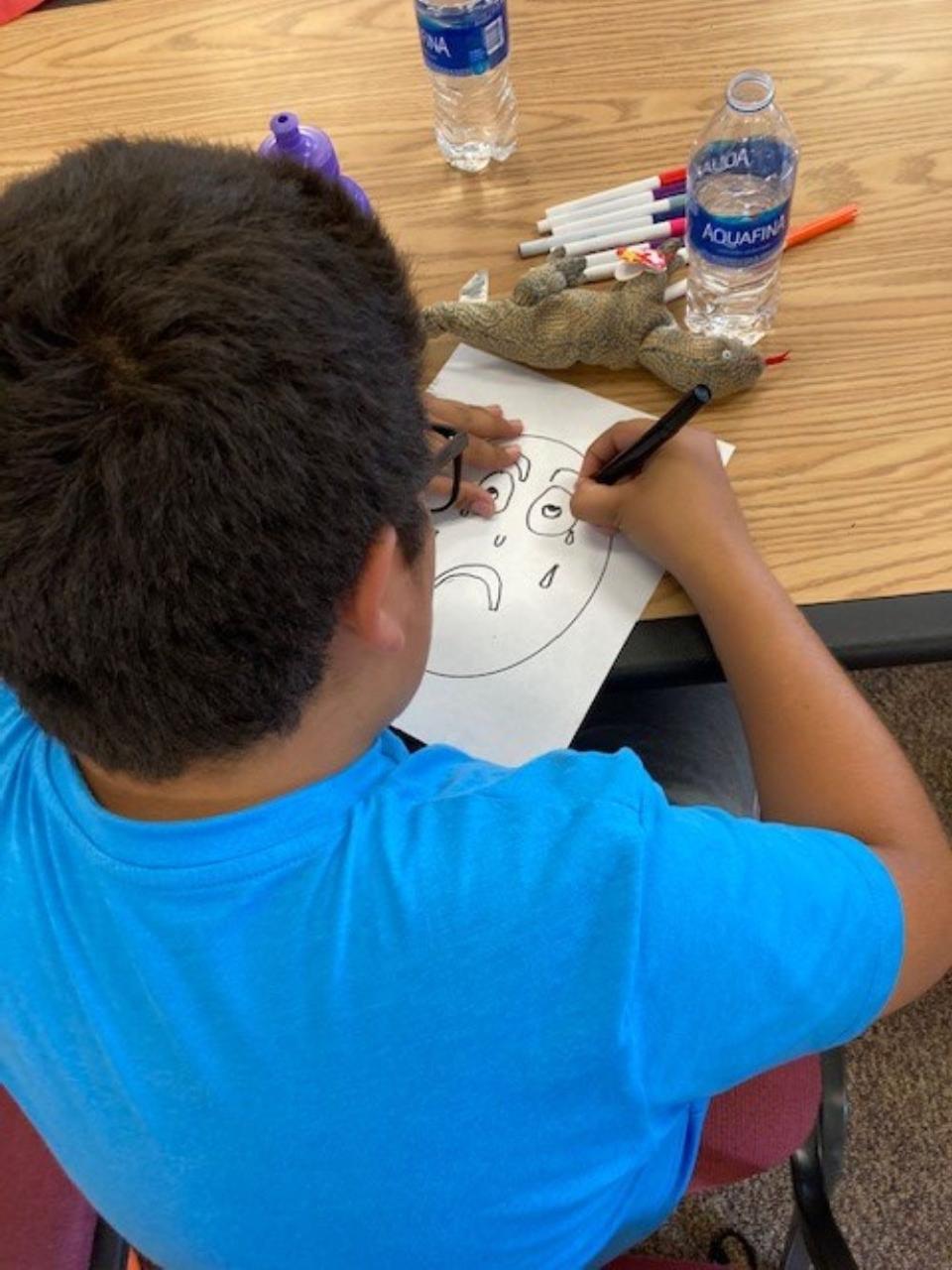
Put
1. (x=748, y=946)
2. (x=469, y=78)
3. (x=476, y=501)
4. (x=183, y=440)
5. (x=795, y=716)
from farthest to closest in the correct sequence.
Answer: (x=469, y=78) → (x=476, y=501) → (x=795, y=716) → (x=748, y=946) → (x=183, y=440)

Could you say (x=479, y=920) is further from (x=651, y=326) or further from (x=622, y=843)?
(x=651, y=326)

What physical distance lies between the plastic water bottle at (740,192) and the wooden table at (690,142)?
3 cm

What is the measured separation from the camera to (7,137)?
1044 mm

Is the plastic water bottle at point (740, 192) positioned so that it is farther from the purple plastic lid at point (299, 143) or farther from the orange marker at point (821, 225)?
the purple plastic lid at point (299, 143)

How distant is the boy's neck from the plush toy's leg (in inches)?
16.0

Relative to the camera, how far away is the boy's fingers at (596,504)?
0.78 meters

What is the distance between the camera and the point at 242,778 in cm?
56

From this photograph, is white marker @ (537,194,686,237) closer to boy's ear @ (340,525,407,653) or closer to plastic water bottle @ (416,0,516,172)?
plastic water bottle @ (416,0,516,172)

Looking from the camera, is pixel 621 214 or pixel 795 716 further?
pixel 621 214

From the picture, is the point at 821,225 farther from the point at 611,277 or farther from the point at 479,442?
the point at 479,442

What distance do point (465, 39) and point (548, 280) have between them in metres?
0.20

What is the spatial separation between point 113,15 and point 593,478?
2.34ft

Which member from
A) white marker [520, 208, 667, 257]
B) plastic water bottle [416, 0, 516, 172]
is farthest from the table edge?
plastic water bottle [416, 0, 516, 172]

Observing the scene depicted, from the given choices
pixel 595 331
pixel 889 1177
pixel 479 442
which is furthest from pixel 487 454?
pixel 889 1177
